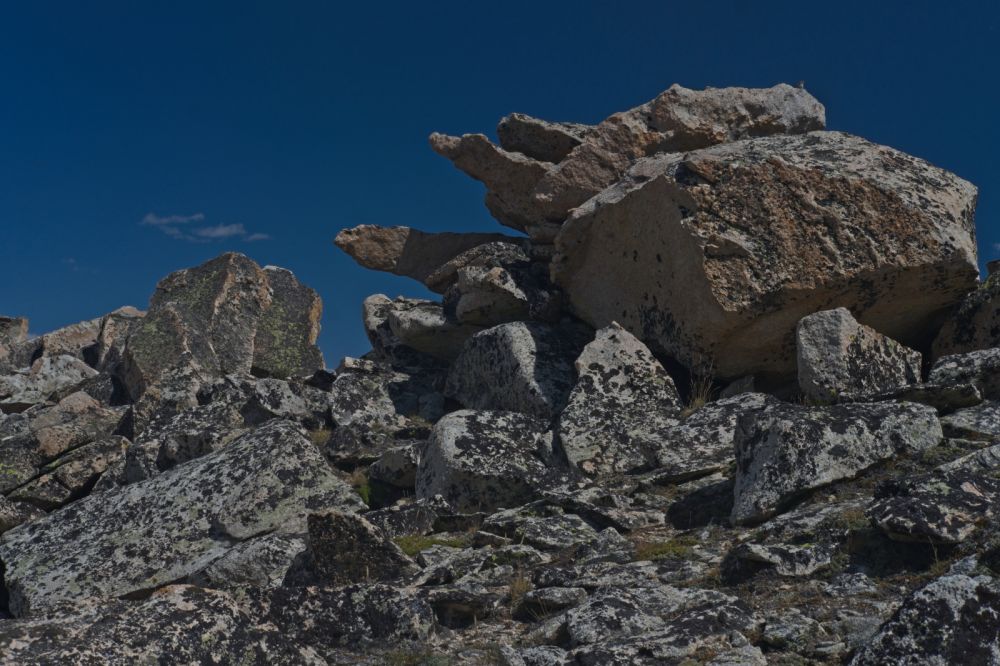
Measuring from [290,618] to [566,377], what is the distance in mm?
9494

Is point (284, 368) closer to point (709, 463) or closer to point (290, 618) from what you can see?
point (709, 463)

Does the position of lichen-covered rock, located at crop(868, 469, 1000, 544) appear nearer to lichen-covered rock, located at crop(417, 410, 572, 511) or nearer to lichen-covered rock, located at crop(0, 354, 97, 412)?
lichen-covered rock, located at crop(417, 410, 572, 511)

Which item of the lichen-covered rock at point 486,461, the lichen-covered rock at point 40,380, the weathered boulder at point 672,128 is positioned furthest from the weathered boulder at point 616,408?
the lichen-covered rock at point 40,380

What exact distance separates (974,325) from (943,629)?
33.7ft

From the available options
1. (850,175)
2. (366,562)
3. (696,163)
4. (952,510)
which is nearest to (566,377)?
(696,163)

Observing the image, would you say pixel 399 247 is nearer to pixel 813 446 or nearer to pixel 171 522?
pixel 171 522

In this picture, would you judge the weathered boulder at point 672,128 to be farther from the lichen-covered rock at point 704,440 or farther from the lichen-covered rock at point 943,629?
the lichen-covered rock at point 943,629

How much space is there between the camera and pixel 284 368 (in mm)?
23781

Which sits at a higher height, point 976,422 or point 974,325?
point 974,325

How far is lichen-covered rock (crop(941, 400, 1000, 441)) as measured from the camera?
1194 cm

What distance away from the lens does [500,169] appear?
69.3 ft

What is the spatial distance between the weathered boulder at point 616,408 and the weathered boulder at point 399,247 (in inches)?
253

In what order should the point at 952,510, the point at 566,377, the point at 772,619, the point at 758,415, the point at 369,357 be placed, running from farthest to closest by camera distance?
the point at 369,357, the point at 566,377, the point at 758,415, the point at 952,510, the point at 772,619

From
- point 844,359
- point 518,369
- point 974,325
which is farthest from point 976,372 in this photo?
point 518,369
